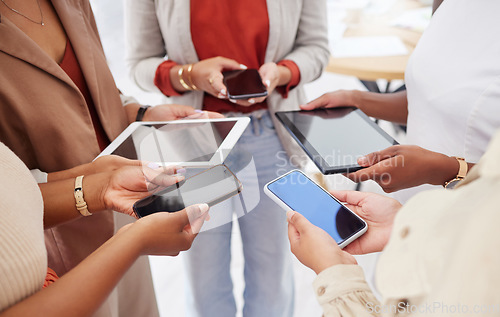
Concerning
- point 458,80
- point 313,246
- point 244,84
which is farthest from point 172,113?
point 458,80

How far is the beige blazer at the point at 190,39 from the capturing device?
917 millimetres

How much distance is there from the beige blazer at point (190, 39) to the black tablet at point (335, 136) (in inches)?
3.3

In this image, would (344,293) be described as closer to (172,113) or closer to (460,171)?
(460,171)

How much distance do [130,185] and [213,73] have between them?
0.40 m

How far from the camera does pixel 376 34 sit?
183cm

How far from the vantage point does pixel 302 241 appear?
0.53 m

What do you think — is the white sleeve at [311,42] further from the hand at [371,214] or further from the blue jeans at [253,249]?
the hand at [371,214]

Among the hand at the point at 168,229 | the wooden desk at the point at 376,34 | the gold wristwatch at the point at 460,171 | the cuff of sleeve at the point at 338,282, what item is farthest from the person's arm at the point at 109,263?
the wooden desk at the point at 376,34

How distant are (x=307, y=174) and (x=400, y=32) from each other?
5.19 ft

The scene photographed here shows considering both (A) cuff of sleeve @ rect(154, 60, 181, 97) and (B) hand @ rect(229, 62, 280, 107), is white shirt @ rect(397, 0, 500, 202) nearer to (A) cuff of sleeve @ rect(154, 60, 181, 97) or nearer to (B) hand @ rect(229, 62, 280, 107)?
(B) hand @ rect(229, 62, 280, 107)

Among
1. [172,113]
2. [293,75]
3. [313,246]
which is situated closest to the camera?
[313,246]

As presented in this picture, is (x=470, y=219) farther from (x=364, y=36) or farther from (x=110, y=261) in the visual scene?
(x=364, y=36)

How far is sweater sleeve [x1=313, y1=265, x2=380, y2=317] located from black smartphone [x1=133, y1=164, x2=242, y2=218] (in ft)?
0.79

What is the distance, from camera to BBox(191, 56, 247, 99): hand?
0.87 meters
